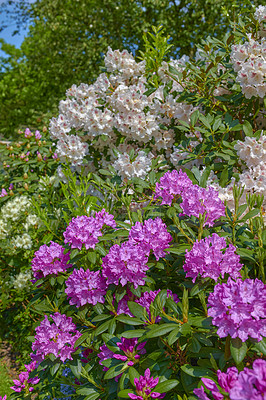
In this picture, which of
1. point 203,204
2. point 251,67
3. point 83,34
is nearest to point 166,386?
point 203,204

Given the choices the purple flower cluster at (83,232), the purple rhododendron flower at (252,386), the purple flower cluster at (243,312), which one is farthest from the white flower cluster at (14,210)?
the purple rhododendron flower at (252,386)

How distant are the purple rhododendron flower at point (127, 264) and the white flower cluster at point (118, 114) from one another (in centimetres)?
105

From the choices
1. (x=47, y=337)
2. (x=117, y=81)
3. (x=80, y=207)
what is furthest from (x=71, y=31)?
(x=47, y=337)

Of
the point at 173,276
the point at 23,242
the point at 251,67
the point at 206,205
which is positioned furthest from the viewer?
the point at 23,242

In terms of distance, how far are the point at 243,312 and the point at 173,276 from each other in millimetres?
640

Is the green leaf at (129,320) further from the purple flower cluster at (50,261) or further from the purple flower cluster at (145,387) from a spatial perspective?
the purple flower cluster at (50,261)

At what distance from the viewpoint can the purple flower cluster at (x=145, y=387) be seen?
1.11m

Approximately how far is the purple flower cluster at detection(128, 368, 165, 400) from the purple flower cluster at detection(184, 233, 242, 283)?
0.37 metres

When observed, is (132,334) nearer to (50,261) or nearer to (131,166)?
(50,261)

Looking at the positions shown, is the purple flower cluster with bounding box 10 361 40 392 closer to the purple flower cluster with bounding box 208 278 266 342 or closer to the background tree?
the purple flower cluster with bounding box 208 278 266 342

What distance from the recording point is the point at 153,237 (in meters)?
1.43

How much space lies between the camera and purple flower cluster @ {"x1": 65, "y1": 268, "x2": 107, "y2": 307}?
1.44m

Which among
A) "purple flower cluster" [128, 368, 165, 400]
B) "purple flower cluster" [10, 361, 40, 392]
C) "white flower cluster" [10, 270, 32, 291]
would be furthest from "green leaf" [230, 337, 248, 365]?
"white flower cluster" [10, 270, 32, 291]

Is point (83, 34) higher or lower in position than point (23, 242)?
higher
